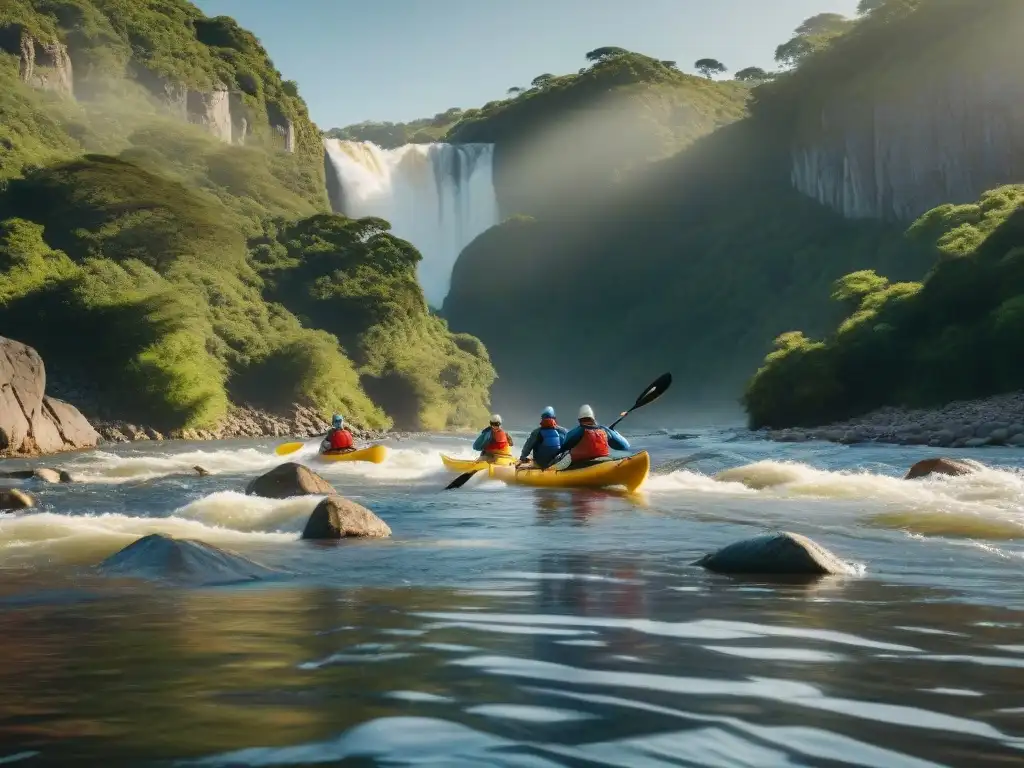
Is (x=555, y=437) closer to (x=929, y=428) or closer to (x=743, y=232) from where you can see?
(x=929, y=428)

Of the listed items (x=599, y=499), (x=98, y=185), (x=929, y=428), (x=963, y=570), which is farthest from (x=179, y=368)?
(x=963, y=570)

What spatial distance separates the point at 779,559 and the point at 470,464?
505 inches

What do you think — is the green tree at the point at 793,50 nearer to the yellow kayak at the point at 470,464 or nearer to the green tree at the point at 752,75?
the green tree at the point at 752,75

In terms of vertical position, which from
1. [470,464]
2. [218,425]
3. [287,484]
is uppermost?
[218,425]

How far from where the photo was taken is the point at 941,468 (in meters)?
17.3

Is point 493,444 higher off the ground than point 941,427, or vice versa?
point 941,427

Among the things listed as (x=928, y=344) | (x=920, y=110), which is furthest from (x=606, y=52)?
(x=928, y=344)

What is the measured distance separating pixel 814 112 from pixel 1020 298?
186 ft

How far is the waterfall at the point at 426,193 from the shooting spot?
308 feet

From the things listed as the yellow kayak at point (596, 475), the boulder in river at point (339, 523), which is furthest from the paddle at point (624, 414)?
the boulder in river at point (339, 523)

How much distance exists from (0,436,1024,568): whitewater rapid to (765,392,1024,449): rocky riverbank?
267 inches

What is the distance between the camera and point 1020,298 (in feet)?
122

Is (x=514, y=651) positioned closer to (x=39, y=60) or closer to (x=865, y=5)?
(x=39, y=60)

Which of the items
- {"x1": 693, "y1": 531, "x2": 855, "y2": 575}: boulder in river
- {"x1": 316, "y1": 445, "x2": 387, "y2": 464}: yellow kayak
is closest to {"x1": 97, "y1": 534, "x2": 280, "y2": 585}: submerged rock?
{"x1": 693, "y1": 531, "x2": 855, "y2": 575}: boulder in river
